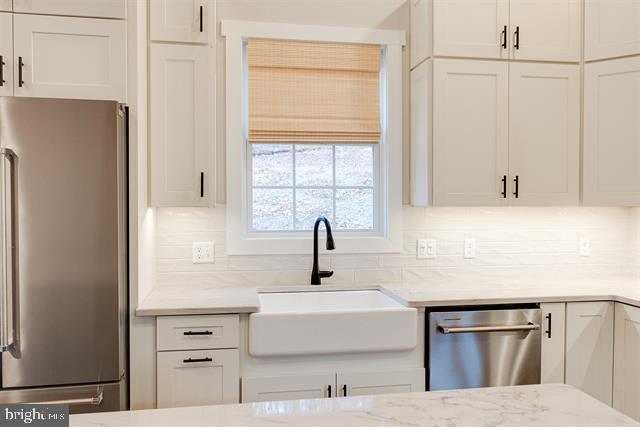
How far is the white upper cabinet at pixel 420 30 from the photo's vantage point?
2.67 metres

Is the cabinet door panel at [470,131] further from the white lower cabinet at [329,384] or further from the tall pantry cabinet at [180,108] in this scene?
the tall pantry cabinet at [180,108]

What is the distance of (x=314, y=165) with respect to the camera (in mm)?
2988

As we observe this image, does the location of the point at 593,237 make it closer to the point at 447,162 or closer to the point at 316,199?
the point at 447,162

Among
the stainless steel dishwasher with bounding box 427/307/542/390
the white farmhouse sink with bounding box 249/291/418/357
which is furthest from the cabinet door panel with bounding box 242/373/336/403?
the stainless steel dishwasher with bounding box 427/307/542/390

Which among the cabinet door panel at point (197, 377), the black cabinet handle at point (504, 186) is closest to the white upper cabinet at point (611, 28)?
the black cabinet handle at point (504, 186)

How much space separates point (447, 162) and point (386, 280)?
0.79 m

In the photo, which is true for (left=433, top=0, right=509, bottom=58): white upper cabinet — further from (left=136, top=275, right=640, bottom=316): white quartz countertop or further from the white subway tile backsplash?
(left=136, top=275, right=640, bottom=316): white quartz countertop

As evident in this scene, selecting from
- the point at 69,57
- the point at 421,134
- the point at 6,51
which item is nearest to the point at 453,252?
the point at 421,134

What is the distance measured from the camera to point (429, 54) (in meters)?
2.66

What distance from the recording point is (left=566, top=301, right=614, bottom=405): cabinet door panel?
2.45 m

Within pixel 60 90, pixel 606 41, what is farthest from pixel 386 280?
pixel 60 90

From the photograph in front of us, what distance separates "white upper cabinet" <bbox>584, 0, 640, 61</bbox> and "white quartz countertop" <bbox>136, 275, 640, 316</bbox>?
1.26 metres

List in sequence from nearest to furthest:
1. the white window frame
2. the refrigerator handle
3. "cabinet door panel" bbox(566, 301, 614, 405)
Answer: the refrigerator handle < "cabinet door panel" bbox(566, 301, 614, 405) < the white window frame

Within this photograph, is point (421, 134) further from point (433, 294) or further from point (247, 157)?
point (247, 157)
